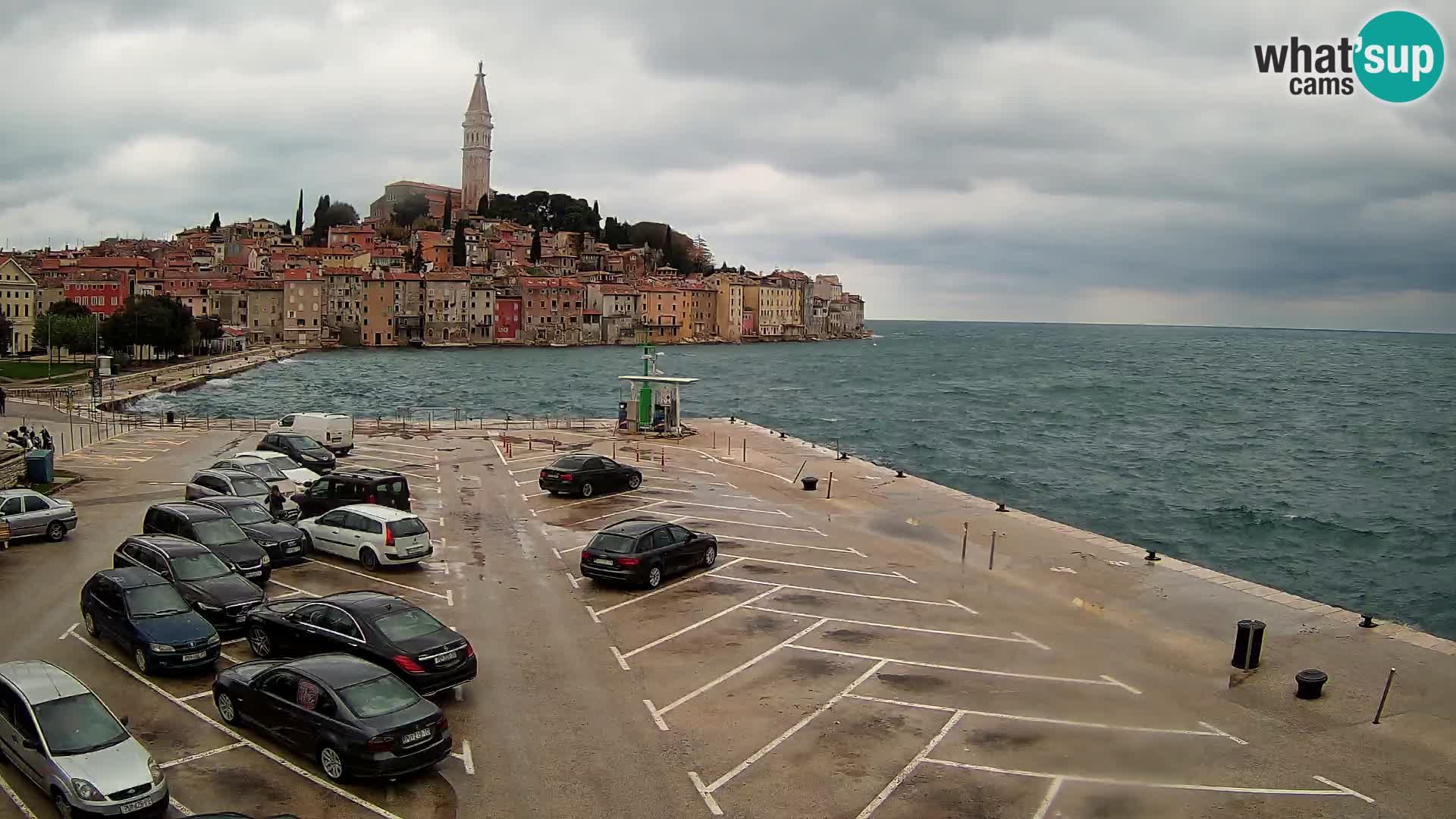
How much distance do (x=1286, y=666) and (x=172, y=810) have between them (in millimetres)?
14610

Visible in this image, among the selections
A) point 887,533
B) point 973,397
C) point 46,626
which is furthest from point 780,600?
point 973,397

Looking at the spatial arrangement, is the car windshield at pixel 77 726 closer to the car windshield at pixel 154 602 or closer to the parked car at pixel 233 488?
the car windshield at pixel 154 602

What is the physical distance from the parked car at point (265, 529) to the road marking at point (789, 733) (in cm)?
1043

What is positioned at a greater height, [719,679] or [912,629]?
[912,629]

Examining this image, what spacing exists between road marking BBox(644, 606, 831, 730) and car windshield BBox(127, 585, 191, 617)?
6623mm

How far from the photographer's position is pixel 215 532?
18312 millimetres

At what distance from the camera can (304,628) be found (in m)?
13.6

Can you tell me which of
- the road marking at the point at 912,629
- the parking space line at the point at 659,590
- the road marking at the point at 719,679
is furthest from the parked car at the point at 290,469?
the road marking at the point at 719,679

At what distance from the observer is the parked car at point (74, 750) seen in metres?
9.25

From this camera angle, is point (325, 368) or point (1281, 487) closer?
point (1281, 487)

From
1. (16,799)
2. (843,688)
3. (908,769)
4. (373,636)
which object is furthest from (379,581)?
(908,769)

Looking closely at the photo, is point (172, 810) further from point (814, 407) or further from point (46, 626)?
point (814, 407)

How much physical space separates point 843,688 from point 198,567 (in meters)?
10.1

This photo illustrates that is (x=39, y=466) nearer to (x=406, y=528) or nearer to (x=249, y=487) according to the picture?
(x=249, y=487)
